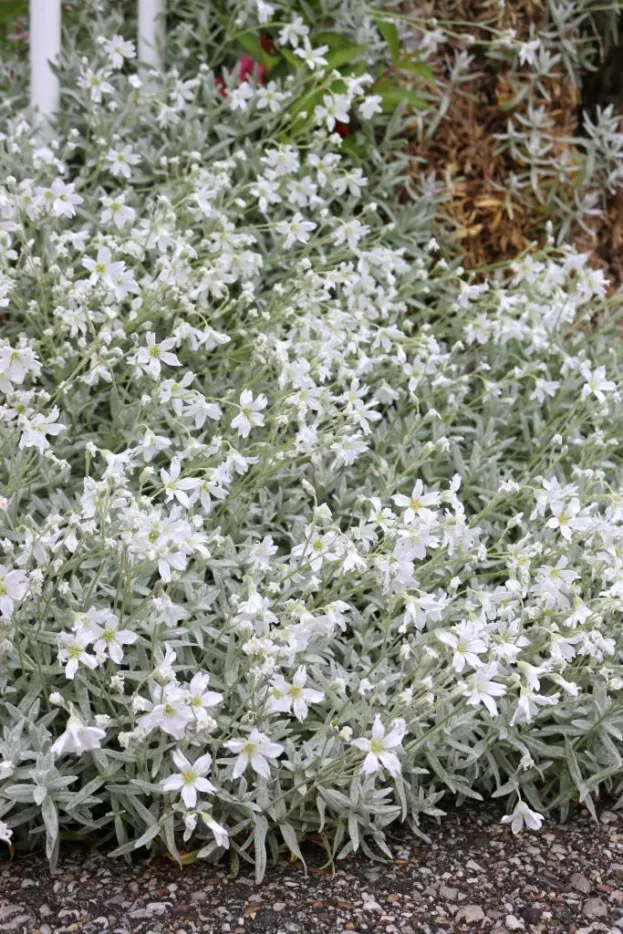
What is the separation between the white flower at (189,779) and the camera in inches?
74.6

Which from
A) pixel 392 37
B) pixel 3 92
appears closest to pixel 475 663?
pixel 392 37

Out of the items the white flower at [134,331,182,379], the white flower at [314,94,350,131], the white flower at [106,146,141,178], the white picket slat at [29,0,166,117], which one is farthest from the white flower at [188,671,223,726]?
the white picket slat at [29,0,166,117]

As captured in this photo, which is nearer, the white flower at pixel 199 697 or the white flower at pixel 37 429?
the white flower at pixel 199 697

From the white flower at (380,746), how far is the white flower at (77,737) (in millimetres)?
465

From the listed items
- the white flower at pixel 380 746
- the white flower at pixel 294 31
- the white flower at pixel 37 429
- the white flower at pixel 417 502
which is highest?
the white flower at pixel 294 31

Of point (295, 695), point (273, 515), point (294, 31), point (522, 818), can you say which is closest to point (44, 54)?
point (294, 31)

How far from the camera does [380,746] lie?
→ 194 cm

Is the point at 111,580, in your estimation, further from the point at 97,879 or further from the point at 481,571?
the point at 481,571

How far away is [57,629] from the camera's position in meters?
2.31

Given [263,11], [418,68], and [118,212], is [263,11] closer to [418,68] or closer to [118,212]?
[418,68]

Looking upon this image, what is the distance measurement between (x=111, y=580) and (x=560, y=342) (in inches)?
75.1

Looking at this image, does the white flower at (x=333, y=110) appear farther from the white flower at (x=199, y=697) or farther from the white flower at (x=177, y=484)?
the white flower at (x=199, y=697)

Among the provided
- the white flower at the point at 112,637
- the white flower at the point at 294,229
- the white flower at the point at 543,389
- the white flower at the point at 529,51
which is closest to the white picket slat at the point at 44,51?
the white flower at the point at 294,229

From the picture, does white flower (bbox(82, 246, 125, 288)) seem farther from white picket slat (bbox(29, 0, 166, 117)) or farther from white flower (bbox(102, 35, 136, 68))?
white picket slat (bbox(29, 0, 166, 117))
